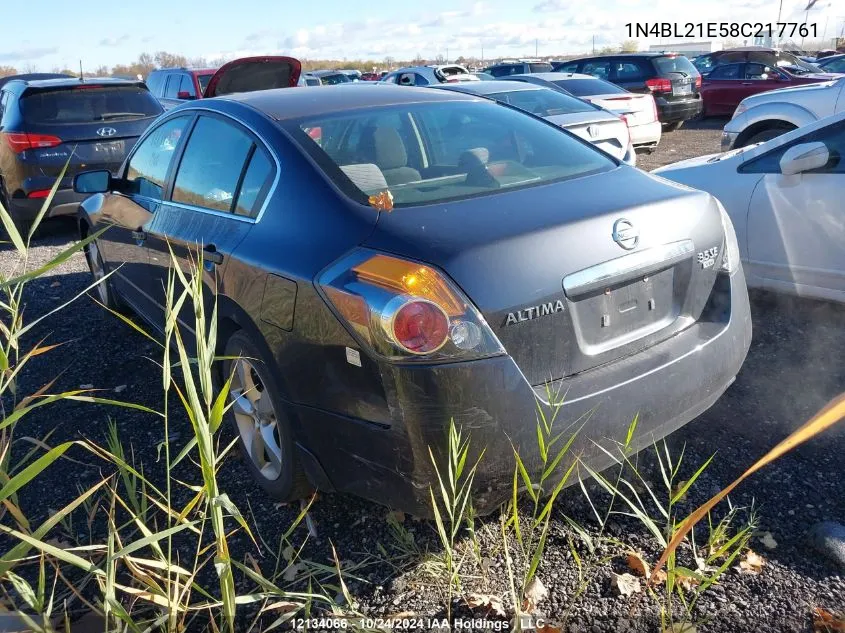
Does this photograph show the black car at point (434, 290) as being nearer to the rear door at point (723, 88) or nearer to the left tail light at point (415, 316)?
the left tail light at point (415, 316)

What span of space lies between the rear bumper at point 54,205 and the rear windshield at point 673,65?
12.2 m

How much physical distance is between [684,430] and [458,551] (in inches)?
51.6

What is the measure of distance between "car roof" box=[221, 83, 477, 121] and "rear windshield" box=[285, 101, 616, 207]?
6cm

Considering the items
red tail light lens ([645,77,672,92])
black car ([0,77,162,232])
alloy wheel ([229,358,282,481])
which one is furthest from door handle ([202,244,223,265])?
red tail light lens ([645,77,672,92])

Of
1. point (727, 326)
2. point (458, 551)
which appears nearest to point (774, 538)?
point (727, 326)

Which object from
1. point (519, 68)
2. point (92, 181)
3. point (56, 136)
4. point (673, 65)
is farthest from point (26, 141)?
point (519, 68)

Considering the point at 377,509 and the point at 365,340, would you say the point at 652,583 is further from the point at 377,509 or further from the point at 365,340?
the point at 365,340

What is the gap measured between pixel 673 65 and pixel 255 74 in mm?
11407

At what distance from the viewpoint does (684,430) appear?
129 inches

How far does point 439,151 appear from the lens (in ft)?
10.7

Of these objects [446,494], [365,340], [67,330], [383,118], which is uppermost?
[383,118]

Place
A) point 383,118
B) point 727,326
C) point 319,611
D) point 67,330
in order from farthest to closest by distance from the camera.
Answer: point 67,330 → point 383,118 → point 727,326 → point 319,611

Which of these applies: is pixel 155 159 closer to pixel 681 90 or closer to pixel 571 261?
pixel 571 261

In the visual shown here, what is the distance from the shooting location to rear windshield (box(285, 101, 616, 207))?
8.93 feet
